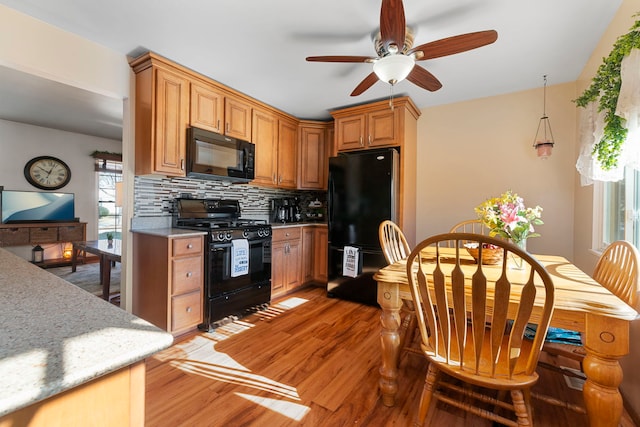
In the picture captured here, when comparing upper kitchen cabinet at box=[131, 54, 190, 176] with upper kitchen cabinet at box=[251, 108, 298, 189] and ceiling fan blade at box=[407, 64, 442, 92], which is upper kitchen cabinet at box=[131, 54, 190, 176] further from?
ceiling fan blade at box=[407, 64, 442, 92]

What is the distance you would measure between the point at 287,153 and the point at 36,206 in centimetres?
455

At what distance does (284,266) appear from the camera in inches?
131

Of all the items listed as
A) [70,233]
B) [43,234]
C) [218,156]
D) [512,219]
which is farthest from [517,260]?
[43,234]

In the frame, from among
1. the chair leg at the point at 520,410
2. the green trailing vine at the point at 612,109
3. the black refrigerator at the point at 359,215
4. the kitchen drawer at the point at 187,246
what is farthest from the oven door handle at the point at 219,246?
the green trailing vine at the point at 612,109

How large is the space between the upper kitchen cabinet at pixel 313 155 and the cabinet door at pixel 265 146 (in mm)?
458

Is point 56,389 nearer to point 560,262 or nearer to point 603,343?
point 603,343

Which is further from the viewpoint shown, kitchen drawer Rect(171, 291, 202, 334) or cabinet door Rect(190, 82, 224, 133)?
cabinet door Rect(190, 82, 224, 133)

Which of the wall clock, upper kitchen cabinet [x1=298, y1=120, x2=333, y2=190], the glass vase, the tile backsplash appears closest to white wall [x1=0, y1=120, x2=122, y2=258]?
the wall clock

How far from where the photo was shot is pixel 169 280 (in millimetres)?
2201

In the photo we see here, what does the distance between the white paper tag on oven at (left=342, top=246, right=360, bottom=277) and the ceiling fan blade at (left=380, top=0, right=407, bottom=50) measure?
2.05 meters

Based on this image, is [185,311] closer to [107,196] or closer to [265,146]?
[265,146]

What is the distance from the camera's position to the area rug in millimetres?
3689

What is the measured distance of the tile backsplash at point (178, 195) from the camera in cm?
260

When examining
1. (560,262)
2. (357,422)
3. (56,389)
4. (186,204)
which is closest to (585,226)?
(560,262)
